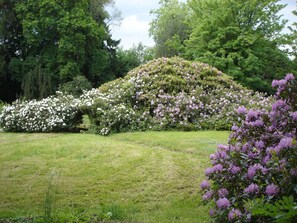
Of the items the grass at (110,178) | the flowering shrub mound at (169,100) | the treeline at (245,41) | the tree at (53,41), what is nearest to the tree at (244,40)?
the treeline at (245,41)

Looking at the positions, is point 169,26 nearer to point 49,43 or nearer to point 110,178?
point 49,43

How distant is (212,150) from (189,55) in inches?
639

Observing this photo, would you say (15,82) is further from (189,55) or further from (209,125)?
(209,125)

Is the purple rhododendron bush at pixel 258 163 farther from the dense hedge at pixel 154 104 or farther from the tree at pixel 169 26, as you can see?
the tree at pixel 169 26

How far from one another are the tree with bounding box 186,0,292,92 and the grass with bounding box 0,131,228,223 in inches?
448

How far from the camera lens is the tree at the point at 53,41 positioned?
84.6ft

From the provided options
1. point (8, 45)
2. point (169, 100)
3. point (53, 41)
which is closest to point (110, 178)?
point (169, 100)

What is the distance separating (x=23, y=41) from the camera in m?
28.4

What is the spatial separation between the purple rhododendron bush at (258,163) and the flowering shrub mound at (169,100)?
20.1ft

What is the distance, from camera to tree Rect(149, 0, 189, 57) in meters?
32.6

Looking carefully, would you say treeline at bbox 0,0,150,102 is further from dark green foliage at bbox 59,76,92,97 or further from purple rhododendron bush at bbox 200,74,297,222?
purple rhododendron bush at bbox 200,74,297,222

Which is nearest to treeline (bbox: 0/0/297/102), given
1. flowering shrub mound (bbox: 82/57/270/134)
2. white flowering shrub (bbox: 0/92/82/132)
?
flowering shrub mound (bbox: 82/57/270/134)

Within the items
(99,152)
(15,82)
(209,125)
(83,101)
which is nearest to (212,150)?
(99,152)

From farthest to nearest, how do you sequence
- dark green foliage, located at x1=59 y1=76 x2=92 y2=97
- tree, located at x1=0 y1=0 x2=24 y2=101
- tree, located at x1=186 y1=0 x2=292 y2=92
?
tree, located at x1=0 y1=0 x2=24 y2=101, dark green foliage, located at x1=59 y1=76 x2=92 y2=97, tree, located at x1=186 y1=0 x2=292 y2=92
